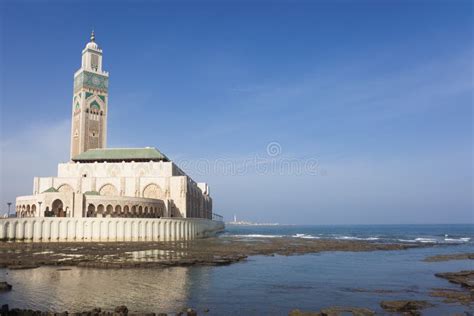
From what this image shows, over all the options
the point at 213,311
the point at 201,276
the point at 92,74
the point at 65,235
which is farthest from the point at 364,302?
the point at 92,74

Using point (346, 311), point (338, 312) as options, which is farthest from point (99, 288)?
point (346, 311)

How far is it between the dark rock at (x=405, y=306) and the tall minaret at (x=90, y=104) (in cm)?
7867

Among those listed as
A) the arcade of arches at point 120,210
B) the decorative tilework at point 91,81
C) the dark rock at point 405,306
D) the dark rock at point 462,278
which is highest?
the decorative tilework at point 91,81

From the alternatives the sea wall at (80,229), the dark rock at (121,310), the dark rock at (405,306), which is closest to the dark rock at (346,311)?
the dark rock at (405,306)

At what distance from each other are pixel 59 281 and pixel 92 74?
7505 centimetres

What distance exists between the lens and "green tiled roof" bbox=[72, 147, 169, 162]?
77.6 m

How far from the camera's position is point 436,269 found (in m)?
29.2

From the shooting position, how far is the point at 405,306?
16.2 metres

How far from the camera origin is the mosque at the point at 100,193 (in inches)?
1903

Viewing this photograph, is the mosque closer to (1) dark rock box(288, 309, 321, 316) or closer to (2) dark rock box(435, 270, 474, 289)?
(2) dark rock box(435, 270, 474, 289)

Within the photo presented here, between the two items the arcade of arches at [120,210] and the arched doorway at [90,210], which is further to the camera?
the arcade of arches at [120,210]

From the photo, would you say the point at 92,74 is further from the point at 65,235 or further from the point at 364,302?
the point at 364,302

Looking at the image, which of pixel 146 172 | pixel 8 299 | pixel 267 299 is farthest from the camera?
pixel 146 172

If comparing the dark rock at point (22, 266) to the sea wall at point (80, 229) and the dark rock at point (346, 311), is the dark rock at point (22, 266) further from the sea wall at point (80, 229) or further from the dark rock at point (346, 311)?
the sea wall at point (80, 229)
